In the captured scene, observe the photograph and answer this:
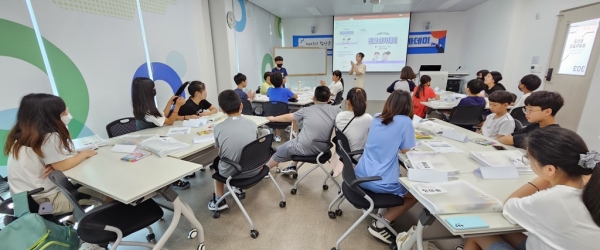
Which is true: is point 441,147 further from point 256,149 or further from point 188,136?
point 188,136

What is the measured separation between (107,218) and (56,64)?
1.94m

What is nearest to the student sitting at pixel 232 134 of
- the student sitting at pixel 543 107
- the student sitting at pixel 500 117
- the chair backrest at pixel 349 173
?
the chair backrest at pixel 349 173

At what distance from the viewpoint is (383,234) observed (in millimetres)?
2045

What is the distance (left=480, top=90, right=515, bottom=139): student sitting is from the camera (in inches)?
91.4

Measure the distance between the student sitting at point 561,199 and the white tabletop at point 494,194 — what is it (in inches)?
1.7

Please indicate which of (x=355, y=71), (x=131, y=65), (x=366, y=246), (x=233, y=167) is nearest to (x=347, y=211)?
(x=366, y=246)

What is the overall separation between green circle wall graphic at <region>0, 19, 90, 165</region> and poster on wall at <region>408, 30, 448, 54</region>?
8423 millimetres

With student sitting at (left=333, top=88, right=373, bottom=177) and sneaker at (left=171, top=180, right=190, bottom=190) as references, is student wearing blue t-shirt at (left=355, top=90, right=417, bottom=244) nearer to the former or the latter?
student sitting at (left=333, top=88, right=373, bottom=177)

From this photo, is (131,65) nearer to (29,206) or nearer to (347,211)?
(29,206)

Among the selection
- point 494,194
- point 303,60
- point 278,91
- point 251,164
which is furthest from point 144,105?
point 303,60

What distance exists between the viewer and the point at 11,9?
213 cm

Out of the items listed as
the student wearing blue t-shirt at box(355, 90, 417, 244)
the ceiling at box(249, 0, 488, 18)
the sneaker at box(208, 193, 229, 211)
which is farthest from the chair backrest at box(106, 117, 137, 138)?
the ceiling at box(249, 0, 488, 18)

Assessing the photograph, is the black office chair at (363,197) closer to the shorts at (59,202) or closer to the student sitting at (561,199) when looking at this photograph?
the student sitting at (561,199)

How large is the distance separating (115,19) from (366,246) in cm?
393
